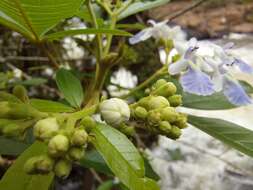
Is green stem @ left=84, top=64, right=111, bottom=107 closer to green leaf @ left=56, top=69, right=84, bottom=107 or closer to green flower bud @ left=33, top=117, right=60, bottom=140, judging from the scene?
green leaf @ left=56, top=69, right=84, bottom=107

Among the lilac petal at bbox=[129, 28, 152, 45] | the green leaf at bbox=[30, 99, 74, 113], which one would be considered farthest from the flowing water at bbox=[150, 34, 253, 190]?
the green leaf at bbox=[30, 99, 74, 113]

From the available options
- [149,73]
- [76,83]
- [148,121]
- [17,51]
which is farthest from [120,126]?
[149,73]

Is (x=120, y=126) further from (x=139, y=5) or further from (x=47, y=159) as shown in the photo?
(x=139, y=5)

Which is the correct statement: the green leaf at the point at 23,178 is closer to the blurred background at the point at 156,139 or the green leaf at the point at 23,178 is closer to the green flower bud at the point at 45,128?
the green flower bud at the point at 45,128

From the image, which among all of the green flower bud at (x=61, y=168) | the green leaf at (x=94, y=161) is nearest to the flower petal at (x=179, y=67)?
the green leaf at (x=94, y=161)

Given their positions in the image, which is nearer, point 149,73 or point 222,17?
point 149,73

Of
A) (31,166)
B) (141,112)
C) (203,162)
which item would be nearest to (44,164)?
(31,166)

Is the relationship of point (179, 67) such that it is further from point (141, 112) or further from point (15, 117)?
point (15, 117)
